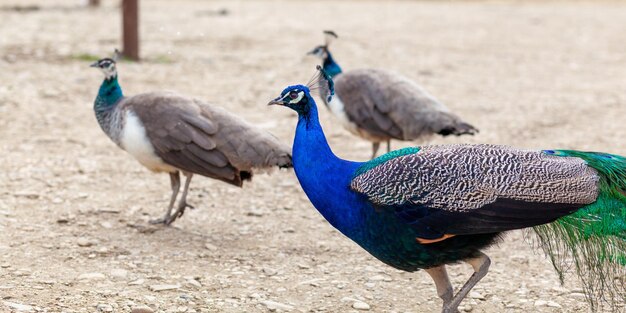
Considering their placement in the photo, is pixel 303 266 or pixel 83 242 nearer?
pixel 303 266

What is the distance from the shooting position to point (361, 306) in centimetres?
457

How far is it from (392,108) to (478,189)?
10.7ft

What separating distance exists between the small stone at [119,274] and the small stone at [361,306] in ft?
3.95

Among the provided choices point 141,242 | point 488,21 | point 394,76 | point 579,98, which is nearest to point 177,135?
point 141,242

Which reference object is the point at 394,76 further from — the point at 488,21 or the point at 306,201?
the point at 488,21

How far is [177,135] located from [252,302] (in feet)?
4.46

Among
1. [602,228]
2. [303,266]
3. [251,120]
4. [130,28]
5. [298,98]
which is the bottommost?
[251,120]

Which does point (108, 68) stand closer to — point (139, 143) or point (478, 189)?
point (139, 143)

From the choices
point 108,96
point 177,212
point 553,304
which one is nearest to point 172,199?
point 177,212

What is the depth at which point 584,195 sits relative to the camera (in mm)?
3811

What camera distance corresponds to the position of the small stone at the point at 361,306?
4.56 metres

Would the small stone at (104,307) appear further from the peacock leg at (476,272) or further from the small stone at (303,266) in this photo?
the peacock leg at (476,272)

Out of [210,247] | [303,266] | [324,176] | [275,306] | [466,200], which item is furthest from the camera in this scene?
[210,247]

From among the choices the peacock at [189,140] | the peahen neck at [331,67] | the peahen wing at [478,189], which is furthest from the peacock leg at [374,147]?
the peahen wing at [478,189]
